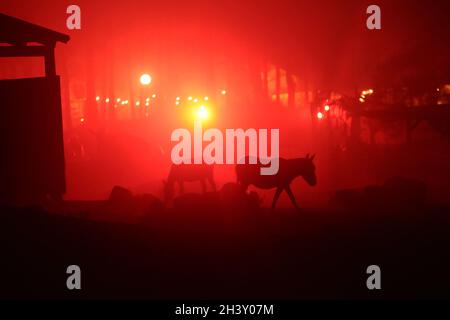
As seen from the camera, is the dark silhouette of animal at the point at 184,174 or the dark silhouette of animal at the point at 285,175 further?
the dark silhouette of animal at the point at 184,174

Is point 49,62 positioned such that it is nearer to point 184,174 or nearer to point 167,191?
point 167,191

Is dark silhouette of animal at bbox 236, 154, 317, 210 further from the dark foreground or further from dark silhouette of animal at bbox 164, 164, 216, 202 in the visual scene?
the dark foreground

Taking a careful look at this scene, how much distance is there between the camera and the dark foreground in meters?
6.28

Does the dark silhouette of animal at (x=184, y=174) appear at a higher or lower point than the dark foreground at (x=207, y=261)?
higher

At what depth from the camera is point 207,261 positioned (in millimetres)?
6836

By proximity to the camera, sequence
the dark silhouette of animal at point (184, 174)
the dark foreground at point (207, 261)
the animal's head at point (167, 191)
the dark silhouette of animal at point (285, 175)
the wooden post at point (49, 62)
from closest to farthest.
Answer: the dark foreground at point (207, 261), the wooden post at point (49, 62), the dark silhouette of animal at point (285, 175), the animal's head at point (167, 191), the dark silhouette of animal at point (184, 174)

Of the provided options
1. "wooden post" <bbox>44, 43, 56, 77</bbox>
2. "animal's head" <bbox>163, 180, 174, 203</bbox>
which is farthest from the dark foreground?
"animal's head" <bbox>163, 180, 174, 203</bbox>

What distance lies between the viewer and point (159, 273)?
656cm

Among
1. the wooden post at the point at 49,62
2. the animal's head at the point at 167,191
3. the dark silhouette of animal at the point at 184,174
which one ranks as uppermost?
the wooden post at the point at 49,62

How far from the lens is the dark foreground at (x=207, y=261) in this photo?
6277 mm

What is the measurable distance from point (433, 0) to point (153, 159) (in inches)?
642

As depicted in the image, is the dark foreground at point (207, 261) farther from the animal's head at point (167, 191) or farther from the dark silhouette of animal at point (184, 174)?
the dark silhouette of animal at point (184, 174)

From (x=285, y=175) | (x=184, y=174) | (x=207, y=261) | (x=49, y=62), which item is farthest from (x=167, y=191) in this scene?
(x=207, y=261)

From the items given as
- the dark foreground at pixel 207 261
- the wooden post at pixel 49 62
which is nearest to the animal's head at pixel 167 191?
the wooden post at pixel 49 62
